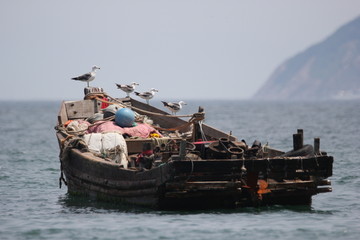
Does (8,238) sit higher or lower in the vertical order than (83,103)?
lower

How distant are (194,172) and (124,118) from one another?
19.2 ft

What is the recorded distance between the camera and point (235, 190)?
16875 mm

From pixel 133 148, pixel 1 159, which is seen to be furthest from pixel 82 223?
pixel 1 159

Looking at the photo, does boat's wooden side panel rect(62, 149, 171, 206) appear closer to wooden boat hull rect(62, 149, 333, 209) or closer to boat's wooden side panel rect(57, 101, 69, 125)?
wooden boat hull rect(62, 149, 333, 209)

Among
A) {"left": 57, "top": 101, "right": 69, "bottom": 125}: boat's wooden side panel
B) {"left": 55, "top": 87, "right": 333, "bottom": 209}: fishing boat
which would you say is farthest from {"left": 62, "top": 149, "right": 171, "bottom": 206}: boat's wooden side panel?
{"left": 57, "top": 101, "right": 69, "bottom": 125}: boat's wooden side panel

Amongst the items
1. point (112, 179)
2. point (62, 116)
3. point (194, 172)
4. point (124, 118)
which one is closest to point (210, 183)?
point (194, 172)

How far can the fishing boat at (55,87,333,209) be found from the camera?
1658cm

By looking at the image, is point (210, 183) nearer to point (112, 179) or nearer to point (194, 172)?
point (194, 172)

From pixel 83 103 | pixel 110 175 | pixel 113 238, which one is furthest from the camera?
pixel 83 103

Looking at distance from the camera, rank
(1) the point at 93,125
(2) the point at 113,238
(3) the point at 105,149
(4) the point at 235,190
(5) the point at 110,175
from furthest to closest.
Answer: (1) the point at 93,125 → (3) the point at 105,149 → (5) the point at 110,175 → (4) the point at 235,190 → (2) the point at 113,238

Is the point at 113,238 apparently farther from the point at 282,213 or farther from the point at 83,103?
the point at 83,103

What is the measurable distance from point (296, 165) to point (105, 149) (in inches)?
210

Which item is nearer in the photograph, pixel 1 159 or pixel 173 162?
pixel 173 162

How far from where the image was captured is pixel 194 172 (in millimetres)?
16438
